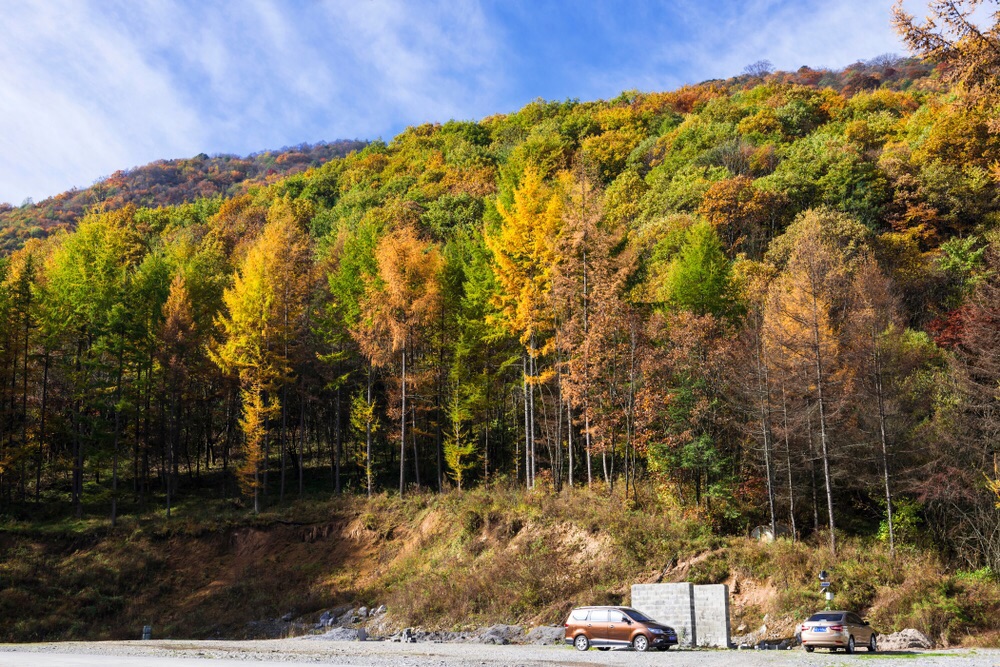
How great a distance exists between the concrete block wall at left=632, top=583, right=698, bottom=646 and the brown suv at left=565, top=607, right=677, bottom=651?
29.2 inches

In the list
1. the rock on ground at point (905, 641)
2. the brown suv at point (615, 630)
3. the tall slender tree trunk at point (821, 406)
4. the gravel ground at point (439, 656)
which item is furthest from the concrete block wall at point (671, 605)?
the tall slender tree trunk at point (821, 406)

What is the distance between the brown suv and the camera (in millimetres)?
19078

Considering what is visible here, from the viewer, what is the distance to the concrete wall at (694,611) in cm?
1997

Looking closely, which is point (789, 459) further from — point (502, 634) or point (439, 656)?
point (439, 656)

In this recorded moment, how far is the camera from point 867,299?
32125mm

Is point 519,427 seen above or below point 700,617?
above

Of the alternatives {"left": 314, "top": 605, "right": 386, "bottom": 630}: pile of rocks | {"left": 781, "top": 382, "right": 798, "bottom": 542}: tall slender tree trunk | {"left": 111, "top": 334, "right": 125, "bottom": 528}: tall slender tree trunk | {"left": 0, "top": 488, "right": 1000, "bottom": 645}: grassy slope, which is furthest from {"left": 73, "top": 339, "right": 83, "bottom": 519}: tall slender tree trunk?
{"left": 781, "top": 382, "right": 798, "bottom": 542}: tall slender tree trunk

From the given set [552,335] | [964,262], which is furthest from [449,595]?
[964,262]

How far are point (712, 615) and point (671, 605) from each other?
117 cm

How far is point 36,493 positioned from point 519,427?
2700 cm

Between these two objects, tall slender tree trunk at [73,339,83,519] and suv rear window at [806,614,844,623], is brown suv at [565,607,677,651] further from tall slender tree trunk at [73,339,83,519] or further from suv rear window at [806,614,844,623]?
tall slender tree trunk at [73,339,83,519]

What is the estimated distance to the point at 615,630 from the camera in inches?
769

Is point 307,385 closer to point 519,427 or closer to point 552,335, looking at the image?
point 519,427

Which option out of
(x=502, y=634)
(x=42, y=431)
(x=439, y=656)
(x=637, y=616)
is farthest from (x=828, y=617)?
(x=42, y=431)
